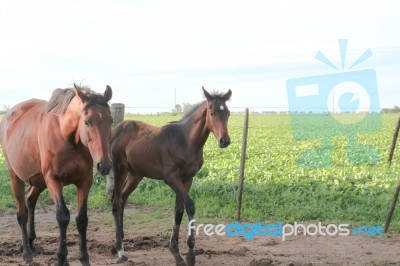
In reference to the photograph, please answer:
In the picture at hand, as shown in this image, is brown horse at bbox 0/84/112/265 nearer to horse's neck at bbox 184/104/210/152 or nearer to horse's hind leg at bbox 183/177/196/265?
horse's hind leg at bbox 183/177/196/265

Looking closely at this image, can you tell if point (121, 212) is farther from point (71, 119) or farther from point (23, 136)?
point (71, 119)

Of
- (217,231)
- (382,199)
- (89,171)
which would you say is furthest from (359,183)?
(89,171)

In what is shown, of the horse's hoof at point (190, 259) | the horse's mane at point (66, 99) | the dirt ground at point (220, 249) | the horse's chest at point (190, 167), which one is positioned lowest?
the dirt ground at point (220, 249)

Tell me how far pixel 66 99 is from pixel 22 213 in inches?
87.2

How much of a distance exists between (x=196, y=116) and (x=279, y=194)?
4781 mm

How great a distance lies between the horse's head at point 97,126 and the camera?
5500 millimetres

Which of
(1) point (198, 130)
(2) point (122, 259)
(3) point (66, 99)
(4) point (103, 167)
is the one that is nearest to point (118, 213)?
(2) point (122, 259)

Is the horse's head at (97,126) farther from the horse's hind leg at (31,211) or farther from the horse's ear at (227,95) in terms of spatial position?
the horse's hind leg at (31,211)

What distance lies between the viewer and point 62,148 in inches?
245

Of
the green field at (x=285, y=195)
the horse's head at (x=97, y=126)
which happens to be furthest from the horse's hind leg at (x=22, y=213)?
the green field at (x=285, y=195)

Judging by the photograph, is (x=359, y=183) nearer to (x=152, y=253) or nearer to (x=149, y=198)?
(x=149, y=198)

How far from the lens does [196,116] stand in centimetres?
772

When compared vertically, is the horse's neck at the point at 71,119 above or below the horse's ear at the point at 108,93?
below

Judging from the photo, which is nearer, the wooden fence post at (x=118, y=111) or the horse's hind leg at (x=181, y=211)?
the horse's hind leg at (x=181, y=211)
